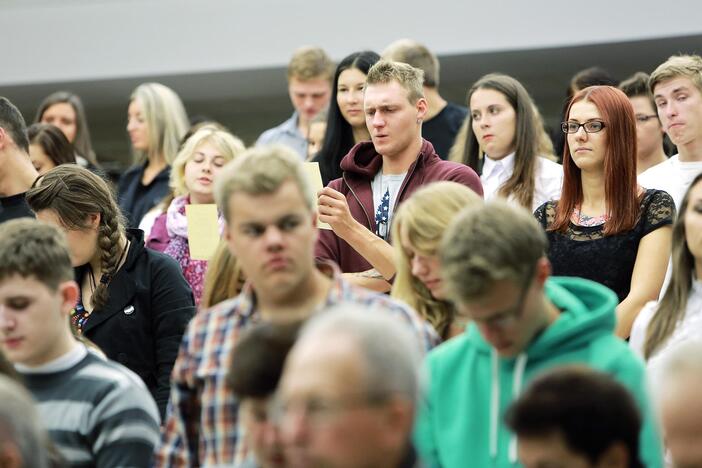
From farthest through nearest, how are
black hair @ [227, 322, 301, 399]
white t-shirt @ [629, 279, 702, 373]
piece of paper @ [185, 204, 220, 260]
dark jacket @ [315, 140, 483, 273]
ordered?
piece of paper @ [185, 204, 220, 260], dark jacket @ [315, 140, 483, 273], white t-shirt @ [629, 279, 702, 373], black hair @ [227, 322, 301, 399]

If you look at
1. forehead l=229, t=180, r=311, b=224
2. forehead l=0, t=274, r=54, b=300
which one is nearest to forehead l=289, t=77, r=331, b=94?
forehead l=0, t=274, r=54, b=300

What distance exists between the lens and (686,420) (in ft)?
8.44

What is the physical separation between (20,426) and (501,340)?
3.70ft

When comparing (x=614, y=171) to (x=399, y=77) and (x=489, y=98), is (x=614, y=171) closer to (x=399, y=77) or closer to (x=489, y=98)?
(x=399, y=77)

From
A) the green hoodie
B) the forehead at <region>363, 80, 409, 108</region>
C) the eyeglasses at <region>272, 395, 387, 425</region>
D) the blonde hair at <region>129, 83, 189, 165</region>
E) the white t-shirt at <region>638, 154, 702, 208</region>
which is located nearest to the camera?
the eyeglasses at <region>272, 395, 387, 425</region>

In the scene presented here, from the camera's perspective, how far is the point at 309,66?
705 centimetres

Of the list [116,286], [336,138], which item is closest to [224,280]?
[116,286]

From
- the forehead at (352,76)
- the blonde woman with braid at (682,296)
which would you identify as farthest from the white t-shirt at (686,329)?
the forehead at (352,76)

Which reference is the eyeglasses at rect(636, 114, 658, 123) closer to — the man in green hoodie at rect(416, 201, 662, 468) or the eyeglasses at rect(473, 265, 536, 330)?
the man in green hoodie at rect(416, 201, 662, 468)

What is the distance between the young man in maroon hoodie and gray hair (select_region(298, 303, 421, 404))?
209cm

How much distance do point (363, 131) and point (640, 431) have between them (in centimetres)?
336

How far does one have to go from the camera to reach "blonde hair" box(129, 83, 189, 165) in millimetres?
7141

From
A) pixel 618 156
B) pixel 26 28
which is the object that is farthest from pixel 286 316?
pixel 26 28

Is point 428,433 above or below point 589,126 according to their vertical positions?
below
